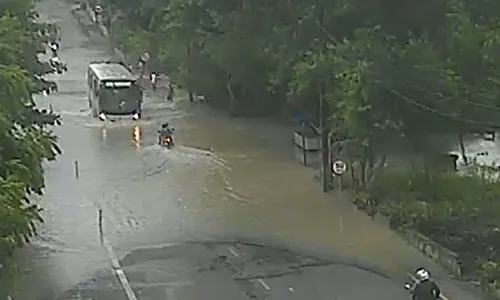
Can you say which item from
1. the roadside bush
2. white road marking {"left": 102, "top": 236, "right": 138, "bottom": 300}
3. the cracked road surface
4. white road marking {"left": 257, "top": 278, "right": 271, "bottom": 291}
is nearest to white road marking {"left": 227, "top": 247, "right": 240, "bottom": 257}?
the cracked road surface

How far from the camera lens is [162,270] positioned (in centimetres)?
2434

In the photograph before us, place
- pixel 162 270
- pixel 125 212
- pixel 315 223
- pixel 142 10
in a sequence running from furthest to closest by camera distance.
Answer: pixel 142 10, pixel 125 212, pixel 315 223, pixel 162 270

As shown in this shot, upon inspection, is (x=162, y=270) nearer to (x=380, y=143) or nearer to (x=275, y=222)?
(x=275, y=222)

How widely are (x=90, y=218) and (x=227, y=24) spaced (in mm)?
18329

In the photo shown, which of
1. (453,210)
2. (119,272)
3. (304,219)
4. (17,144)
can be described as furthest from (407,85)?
(17,144)

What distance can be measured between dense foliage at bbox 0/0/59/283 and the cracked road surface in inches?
118

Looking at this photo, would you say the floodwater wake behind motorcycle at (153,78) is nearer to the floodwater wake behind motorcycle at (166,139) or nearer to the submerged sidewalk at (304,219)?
the floodwater wake behind motorcycle at (166,139)

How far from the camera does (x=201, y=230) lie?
2839 cm

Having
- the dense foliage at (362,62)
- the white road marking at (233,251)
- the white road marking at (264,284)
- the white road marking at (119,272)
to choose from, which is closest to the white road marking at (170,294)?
the white road marking at (119,272)

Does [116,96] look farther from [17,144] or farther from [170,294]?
[17,144]

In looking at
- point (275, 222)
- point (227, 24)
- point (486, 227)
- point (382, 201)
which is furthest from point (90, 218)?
point (227, 24)

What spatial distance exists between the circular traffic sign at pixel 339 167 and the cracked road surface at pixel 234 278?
6.30 meters

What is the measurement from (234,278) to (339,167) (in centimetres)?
898

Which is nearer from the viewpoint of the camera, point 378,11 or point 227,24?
point 378,11
